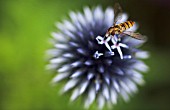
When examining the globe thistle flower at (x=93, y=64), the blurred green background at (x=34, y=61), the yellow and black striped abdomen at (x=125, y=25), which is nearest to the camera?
the yellow and black striped abdomen at (x=125, y=25)

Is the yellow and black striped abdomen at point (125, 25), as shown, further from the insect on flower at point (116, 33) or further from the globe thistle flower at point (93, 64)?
the globe thistle flower at point (93, 64)

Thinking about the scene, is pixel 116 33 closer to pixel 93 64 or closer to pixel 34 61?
pixel 93 64

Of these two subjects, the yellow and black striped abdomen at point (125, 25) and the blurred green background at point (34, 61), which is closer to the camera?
the yellow and black striped abdomen at point (125, 25)

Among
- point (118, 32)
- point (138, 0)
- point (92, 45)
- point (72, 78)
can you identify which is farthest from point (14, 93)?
point (138, 0)

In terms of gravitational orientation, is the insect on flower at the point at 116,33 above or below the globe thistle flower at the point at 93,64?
above

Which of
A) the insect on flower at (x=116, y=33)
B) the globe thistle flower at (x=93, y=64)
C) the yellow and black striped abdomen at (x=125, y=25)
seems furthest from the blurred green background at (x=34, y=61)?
the yellow and black striped abdomen at (x=125, y=25)

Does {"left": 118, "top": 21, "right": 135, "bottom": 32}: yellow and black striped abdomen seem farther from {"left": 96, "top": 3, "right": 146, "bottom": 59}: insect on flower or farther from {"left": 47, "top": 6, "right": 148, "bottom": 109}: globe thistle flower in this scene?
{"left": 47, "top": 6, "right": 148, "bottom": 109}: globe thistle flower

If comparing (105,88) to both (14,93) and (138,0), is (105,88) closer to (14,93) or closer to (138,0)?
(14,93)

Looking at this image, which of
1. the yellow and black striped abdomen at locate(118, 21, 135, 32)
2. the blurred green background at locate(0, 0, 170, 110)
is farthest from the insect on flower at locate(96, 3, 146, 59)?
the blurred green background at locate(0, 0, 170, 110)
